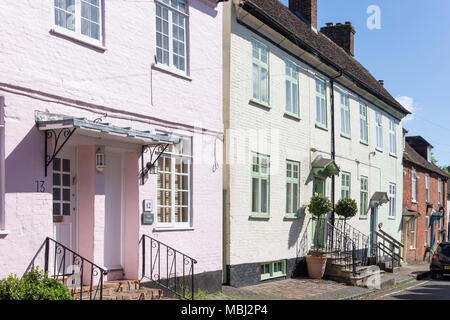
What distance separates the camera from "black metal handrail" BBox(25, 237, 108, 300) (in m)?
8.88

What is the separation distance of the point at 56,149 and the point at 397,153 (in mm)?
22950

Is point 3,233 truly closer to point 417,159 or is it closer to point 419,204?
point 419,204

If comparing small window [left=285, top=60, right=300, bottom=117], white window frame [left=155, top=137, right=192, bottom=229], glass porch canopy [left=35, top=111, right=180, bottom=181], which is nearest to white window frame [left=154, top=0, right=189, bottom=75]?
white window frame [left=155, top=137, right=192, bottom=229]

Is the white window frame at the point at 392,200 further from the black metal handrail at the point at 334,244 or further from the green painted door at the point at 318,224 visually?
the green painted door at the point at 318,224

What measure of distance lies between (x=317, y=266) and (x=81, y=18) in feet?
35.6

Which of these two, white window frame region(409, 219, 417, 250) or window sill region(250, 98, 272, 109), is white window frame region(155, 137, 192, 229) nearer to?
window sill region(250, 98, 272, 109)

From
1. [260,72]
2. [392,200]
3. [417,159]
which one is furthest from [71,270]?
[417,159]

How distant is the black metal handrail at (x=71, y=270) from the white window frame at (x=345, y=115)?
13692 mm

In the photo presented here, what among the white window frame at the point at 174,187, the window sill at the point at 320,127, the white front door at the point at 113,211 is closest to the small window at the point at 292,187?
the window sill at the point at 320,127

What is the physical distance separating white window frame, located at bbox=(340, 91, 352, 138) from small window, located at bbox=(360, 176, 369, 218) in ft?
8.40

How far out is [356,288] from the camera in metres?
16.5

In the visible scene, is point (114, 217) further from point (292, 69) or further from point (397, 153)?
point (397, 153)

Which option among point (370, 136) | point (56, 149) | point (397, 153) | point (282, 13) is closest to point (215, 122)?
point (56, 149)

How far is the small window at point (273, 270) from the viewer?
52.2 ft
